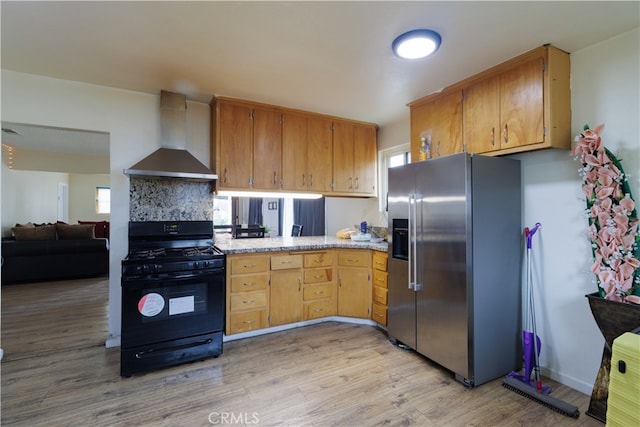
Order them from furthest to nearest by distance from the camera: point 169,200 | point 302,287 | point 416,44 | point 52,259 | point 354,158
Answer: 1. point 52,259
2. point 354,158
3. point 302,287
4. point 169,200
5. point 416,44

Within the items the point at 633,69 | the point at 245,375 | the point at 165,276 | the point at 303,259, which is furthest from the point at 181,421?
the point at 633,69

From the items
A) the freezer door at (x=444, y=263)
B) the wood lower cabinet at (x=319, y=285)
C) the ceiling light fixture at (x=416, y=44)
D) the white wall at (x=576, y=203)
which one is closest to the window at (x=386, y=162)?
the wood lower cabinet at (x=319, y=285)

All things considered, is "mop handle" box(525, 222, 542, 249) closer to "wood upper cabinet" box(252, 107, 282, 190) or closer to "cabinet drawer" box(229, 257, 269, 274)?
"cabinet drawer" box(229, 257, 269, 274)

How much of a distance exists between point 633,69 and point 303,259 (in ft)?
9.71

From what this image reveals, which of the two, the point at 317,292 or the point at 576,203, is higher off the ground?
the point at 576,203

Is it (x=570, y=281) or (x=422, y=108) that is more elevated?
(x=422, y=108)

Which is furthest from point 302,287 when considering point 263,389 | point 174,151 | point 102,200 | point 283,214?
point 102,200

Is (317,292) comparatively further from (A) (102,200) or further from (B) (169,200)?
(A) (102,200)

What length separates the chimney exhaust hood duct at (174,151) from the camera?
2.76m

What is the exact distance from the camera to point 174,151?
2.96m

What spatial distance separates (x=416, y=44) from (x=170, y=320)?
2.84 metres

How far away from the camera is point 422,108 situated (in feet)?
9.89

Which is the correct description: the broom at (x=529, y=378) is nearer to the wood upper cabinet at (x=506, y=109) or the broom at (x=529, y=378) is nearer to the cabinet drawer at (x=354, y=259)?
the wood upper cabinet at (x=506, y=109)

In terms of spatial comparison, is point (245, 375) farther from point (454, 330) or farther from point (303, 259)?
point (454, 330)
